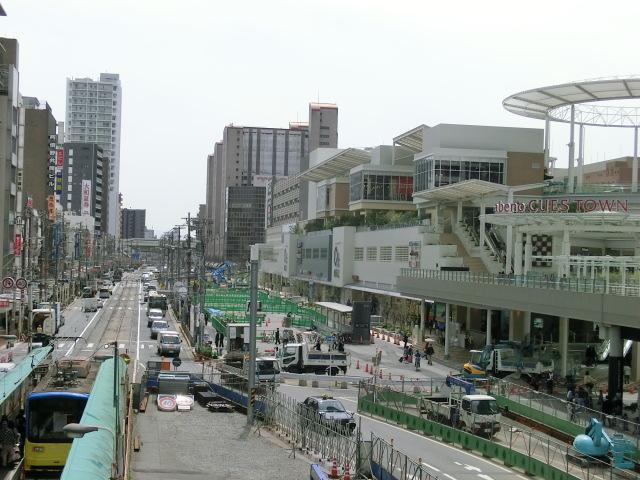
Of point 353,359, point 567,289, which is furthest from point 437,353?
point 567,289

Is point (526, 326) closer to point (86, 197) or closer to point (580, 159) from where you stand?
point (580, 159)

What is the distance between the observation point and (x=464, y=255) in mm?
64000

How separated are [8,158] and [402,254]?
32439 mm

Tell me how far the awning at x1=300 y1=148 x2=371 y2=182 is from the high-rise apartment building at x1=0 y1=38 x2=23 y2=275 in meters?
35.4

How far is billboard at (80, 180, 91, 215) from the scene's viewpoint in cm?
19575

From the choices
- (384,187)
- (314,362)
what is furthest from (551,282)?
(384,187)

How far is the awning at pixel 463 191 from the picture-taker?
5738 centimetres

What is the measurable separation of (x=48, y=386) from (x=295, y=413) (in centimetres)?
869

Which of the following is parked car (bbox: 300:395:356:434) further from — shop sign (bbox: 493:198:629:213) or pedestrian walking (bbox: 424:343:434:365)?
shop sign (bbox: 493:198:629:213)

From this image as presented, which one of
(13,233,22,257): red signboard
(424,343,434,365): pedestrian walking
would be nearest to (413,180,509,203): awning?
(424,343,434,365): pedestrian walking

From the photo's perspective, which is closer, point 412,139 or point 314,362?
point 314,362

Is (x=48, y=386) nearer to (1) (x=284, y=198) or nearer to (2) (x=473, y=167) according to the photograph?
(2) (x=473, y=167)

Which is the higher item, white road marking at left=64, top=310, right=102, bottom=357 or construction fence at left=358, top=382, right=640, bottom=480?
construction fence at left=358, top=382, right=640, bottom=480

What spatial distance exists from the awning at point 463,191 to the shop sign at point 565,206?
25.6 feet
